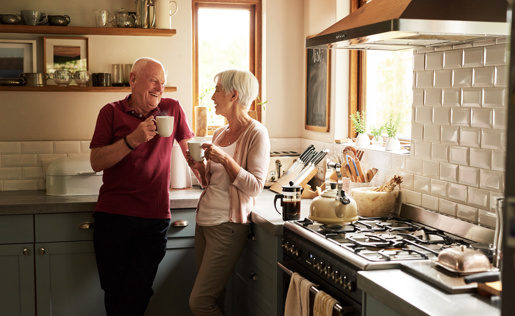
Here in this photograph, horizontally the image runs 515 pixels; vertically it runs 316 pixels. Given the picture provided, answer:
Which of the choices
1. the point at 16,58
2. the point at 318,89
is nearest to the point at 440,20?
the point at 318,89

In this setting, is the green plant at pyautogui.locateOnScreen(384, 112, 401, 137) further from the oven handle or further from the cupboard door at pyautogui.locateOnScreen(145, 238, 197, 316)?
the cupboard door at pyautogui.locateOnScreen(145, 238, 197, 316)

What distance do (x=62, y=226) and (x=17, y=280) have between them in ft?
1.36

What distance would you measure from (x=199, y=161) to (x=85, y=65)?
1.45 meters

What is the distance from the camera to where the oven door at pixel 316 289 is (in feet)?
7.70

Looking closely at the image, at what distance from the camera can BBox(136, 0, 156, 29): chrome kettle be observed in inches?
164

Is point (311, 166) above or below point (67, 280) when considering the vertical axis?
above

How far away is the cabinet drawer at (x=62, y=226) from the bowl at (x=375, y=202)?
159 centimetres

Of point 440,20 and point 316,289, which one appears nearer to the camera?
point 440,20


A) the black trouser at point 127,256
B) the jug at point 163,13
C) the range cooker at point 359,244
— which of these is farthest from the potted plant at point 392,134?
the jug at point 163,13

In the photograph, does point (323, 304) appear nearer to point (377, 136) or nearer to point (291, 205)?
point (291, 205)

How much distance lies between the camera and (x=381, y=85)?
12.5 ft

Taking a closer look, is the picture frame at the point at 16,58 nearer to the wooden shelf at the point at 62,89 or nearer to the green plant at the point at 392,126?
the wooden shelf at the point at 62,89

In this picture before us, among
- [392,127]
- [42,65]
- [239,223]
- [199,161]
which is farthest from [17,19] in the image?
[392,127]

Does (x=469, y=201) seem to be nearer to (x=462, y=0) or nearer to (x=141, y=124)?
(x=462, y=0)
